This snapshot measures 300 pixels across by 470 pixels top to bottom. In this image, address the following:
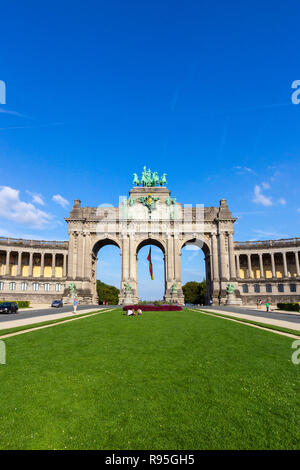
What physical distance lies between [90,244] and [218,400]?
6321 centimetres

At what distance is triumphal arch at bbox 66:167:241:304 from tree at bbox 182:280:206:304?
119ft

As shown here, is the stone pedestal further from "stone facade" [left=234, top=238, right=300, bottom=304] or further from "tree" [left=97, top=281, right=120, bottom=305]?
"tree" [left=97, top=281, right=120, bottom=305]

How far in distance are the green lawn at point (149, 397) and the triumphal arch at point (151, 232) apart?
5460 centimetres

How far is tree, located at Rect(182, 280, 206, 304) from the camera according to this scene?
10514cm

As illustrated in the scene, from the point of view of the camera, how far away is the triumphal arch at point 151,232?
66250 millimetres

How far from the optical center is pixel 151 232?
6775 cm

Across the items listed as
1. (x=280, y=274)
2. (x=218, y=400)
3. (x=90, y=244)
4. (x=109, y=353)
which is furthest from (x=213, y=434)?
(x=280, y=274)

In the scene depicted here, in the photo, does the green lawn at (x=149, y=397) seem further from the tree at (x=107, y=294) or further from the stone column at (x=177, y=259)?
the tree at (x=107, y=294)

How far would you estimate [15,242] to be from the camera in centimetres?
7625

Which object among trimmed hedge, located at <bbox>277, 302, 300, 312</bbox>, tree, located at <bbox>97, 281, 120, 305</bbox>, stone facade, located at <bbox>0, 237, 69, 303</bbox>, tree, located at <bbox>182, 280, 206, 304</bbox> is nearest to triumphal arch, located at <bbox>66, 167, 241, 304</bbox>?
stone facade, located at <bbox>0, 237, 69, 303</bbox>

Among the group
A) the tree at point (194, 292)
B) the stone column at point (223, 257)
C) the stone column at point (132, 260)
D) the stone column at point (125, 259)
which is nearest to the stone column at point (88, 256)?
the stone column at point (125, 259)

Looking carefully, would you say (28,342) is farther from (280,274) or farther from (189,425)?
(280,274)

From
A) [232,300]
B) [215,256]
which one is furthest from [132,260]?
[232,300]

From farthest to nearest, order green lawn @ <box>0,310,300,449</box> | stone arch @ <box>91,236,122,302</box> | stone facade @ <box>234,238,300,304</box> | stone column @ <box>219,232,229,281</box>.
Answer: stone facade @ <box>234,238,300,304</box>
stone arch @ <box>91,236,122,302</box>
stone column @ <box>219,232,229,281</box>
green lawn @ <box>0,310,300,449</box>
